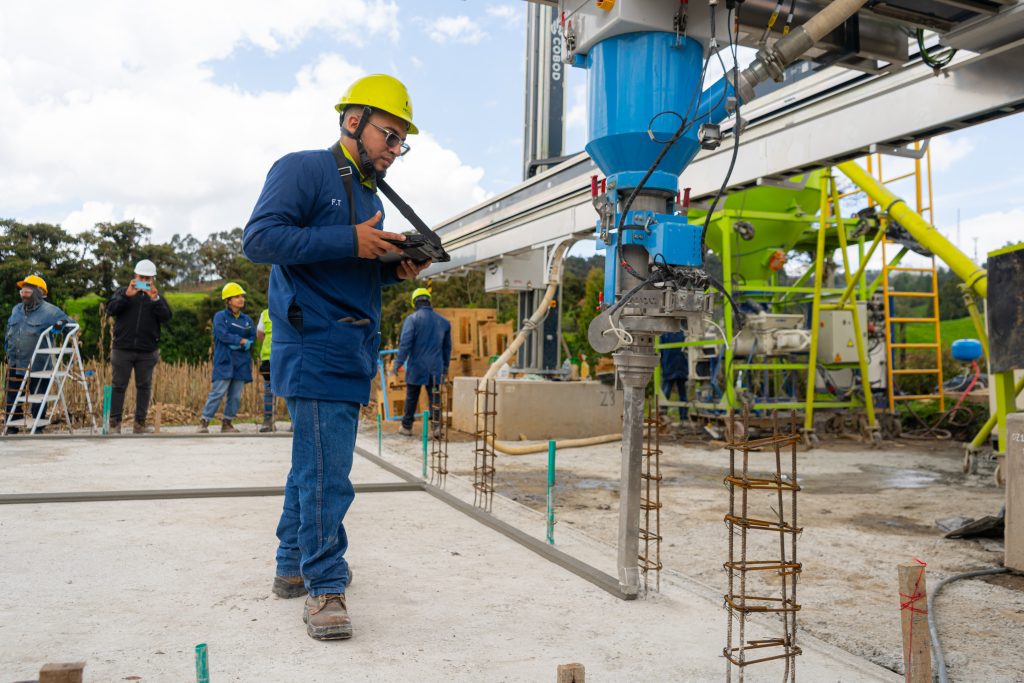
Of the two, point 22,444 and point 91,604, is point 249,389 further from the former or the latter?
point 91,604

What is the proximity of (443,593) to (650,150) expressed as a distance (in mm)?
1829

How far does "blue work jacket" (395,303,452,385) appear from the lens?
9.41 metres

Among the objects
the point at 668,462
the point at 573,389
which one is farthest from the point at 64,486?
the point at 573,389

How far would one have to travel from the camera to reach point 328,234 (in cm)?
254

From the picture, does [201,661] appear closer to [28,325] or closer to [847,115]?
[847,115]

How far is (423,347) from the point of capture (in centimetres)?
941

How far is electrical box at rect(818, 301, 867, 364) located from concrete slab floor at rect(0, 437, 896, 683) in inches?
250

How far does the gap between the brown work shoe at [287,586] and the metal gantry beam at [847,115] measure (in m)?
4.08

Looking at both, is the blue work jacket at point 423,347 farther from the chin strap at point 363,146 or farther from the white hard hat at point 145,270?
the chin strap at point 363,146

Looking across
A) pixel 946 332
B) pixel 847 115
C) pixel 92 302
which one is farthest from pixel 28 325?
pixel 946 332

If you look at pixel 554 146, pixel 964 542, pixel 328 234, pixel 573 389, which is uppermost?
pixel 554 146

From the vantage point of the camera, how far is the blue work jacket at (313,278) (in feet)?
8.29

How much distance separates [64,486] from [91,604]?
2.67m

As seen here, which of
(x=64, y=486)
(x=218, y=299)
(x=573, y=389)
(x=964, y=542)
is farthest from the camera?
(x=218, y=299)
